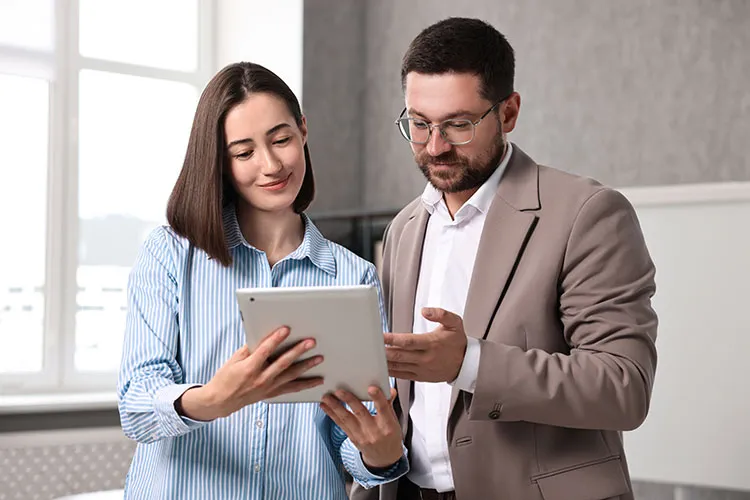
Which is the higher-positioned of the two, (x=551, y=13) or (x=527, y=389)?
(x=551, y=13)

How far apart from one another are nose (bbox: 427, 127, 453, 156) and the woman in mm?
282

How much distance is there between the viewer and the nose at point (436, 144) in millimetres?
1738

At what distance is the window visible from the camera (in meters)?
3.88

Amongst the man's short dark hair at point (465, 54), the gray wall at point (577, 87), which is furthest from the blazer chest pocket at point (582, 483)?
the gray wall at point (577, 87)

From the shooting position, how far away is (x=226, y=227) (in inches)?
60.6

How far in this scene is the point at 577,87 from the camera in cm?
362

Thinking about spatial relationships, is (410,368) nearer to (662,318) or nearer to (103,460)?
(662,318)

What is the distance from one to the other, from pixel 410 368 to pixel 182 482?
39 centimetres

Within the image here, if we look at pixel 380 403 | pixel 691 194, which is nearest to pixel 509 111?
pixel 380 403

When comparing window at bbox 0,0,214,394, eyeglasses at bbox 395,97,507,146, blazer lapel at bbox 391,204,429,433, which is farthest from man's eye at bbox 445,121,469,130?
window at bbox 0,0,214,394

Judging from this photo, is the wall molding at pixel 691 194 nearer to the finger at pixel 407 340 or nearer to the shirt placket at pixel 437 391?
the shirt placket at pixel 437 391

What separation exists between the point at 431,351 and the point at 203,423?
0.37 meters

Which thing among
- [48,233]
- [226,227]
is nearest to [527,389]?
[226,227]

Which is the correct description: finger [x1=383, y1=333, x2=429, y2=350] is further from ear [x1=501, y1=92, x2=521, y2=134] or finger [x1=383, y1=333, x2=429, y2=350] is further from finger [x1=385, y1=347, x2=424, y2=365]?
ear [x1=501, y1=92, x2=521, y2=134]
